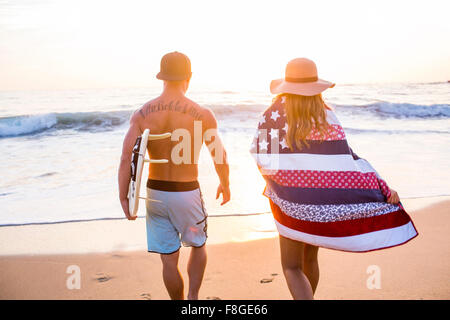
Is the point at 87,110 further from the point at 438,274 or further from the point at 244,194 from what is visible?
the point at 438,274

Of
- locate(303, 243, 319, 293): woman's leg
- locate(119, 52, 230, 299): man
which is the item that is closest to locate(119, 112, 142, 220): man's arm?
locate(119, 52, 230, 299): man

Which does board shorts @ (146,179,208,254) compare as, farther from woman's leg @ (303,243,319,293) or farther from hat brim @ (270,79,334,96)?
hat brim @ (270,79,334,96)

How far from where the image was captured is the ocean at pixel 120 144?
6.54 m

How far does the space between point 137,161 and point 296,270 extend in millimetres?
1243

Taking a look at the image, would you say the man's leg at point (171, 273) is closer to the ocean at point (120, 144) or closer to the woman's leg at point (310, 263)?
the woman's leg at point (310, 263)

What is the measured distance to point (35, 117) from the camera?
17391mm

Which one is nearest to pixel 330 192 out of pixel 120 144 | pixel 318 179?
pixel 318 179

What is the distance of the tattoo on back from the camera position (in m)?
2.99

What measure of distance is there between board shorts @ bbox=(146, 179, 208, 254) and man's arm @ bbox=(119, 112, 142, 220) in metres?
0.17

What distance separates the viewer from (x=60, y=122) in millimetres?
17141

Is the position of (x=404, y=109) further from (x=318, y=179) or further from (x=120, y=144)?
(x=318, y=179)

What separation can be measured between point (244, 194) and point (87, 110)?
45.9 feet

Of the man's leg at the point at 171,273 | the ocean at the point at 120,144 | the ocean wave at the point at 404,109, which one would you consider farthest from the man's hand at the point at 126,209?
the ocean wave at the point at 404,109
